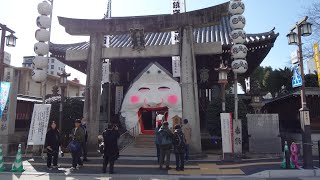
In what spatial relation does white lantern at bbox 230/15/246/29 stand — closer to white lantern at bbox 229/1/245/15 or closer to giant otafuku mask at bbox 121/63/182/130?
white lantern at bbox 229/1/245/15

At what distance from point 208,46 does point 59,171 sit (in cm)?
905

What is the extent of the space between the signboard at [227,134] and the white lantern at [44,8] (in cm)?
1062

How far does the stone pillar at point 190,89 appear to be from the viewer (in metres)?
12.7

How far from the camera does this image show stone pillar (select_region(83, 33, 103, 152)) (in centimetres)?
1347

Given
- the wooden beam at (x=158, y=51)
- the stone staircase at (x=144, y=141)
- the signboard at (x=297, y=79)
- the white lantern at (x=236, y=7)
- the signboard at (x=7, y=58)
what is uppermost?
the white lantern at (x=236, y=7)

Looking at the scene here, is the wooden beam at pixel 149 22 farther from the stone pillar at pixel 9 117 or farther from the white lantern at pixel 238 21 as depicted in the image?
the stone pillar at pixel 9 117

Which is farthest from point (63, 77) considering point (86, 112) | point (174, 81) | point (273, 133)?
point (273, 133)

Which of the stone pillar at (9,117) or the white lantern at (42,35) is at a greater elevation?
the white lantern at (42,35)

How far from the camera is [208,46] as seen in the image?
13.8 metres

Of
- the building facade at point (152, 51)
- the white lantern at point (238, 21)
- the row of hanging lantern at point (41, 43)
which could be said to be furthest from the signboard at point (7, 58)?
the white lantern at point (238, 21)

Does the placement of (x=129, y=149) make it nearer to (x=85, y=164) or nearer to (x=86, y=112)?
(x=86, y=112)

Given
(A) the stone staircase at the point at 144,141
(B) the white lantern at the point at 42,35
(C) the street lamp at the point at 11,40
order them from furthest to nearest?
(A) the stone staircase at the point at 144,141 → (B) the white lantern at the point at 42,35 → (C) the street lamp at the point at 11,40

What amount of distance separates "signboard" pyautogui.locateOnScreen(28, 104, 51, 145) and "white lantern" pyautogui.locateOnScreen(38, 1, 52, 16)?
502 centimetres

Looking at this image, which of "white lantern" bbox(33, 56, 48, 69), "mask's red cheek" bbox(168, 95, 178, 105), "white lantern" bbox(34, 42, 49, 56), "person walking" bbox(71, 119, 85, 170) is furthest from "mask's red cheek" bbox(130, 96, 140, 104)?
"person walking" bbox(71, 119, 85, 170)
